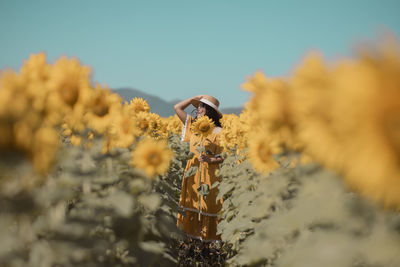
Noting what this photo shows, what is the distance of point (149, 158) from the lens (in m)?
2.22

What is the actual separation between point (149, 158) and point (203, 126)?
227cm

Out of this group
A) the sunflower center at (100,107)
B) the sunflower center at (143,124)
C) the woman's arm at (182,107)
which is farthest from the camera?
the woman's arm at (182,107)

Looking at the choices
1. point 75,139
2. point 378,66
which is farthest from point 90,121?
point 378,66

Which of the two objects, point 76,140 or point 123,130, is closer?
point 76,140

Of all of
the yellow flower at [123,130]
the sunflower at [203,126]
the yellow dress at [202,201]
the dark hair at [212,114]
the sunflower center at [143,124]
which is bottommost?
the yellow flower at [123,130]

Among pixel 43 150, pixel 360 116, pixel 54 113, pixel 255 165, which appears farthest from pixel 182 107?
pixel 360 116

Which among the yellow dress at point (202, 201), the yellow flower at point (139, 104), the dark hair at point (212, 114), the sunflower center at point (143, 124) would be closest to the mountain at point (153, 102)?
the yellow flower at point (139, 104)

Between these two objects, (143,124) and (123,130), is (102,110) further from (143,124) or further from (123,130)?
(143,124)

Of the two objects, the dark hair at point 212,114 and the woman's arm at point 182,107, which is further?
the woman's arm at point 182,107

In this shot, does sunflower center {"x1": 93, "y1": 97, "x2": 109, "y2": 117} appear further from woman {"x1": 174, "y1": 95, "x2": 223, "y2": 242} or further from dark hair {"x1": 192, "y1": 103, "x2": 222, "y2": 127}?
dark hair {"x1": 192, "y1": 103, "x2": 222, "y2": 127}

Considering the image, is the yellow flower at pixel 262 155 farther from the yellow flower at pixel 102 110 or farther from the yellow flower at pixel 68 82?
the yellow flower at pixel 68 82

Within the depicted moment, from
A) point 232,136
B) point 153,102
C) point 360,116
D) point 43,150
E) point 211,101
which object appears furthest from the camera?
point 153,102

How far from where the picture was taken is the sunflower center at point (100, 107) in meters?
2.09

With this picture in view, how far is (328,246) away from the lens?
1.20 metres
